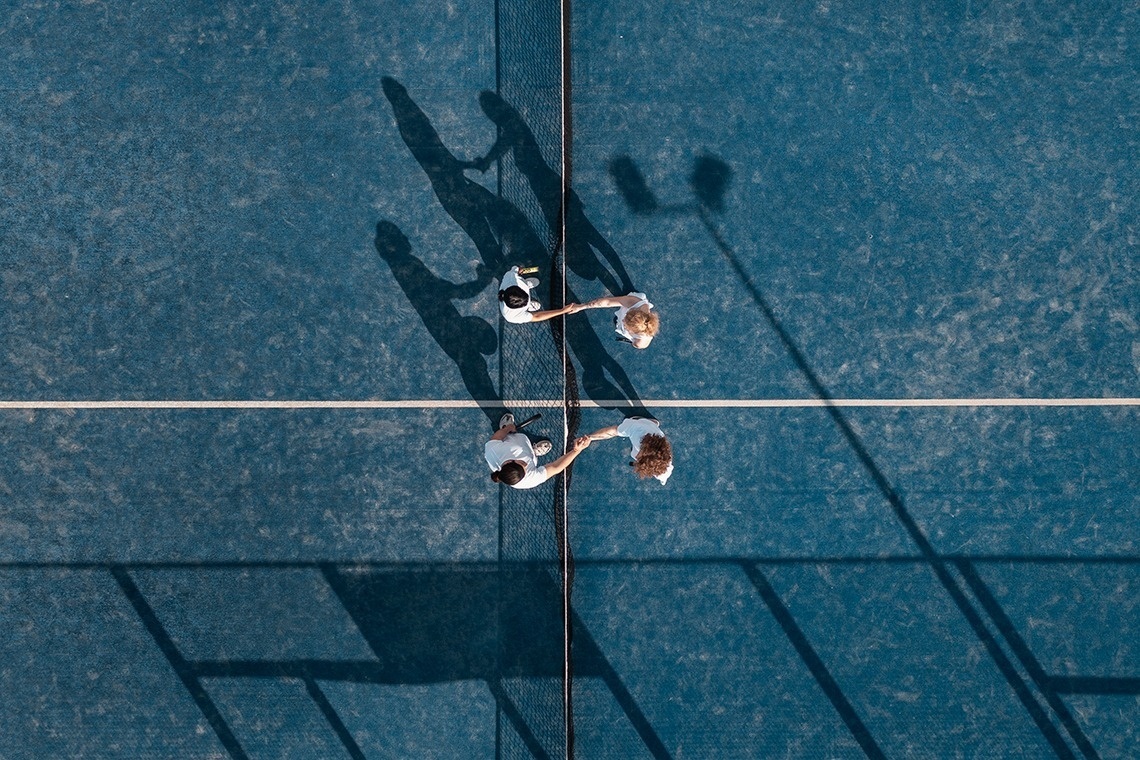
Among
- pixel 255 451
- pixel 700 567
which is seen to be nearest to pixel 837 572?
pixel 700 567

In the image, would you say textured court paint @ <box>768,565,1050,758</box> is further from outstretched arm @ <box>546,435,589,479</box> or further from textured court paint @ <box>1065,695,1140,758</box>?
outstretched arm @ <box>546,435,589,479</box>

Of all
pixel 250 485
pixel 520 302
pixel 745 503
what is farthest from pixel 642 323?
pixel 250 485

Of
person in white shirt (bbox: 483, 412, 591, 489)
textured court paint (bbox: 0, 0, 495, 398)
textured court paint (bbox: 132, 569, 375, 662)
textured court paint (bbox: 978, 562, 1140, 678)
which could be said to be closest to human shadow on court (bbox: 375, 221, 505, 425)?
textured court paint (bbox: 0, 0, 495, 398)

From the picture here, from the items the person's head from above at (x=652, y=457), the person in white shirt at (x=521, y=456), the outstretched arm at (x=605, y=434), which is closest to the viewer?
the person's head from above at (x=652, y=457)

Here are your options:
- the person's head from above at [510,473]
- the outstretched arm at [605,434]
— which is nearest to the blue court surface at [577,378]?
the outstretched arm at [605,434]

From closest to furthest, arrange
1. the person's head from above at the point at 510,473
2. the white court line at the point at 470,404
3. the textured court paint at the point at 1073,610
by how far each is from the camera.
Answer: the person's head from above at the point at 510,473
the textured court paint at the point at 1073,610
the white court line at the point at 470,404

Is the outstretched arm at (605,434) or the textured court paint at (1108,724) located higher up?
the outstretched arm at (605,434)

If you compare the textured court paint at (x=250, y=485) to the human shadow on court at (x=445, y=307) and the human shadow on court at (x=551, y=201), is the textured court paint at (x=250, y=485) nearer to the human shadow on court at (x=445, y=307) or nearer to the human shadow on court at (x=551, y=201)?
the human shadow on court at (x=445, y=307)

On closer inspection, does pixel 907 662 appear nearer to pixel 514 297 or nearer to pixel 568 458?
pixel 568 458
